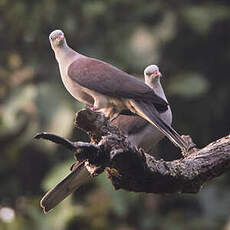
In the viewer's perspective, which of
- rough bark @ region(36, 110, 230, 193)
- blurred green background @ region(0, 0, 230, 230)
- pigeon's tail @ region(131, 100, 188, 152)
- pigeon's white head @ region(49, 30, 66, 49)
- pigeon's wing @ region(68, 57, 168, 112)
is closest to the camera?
rough bark @ region(36, 110, 230, 193)

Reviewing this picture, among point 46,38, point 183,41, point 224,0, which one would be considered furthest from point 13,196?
point 224,0

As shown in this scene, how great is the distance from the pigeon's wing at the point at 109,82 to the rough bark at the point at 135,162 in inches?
13.2

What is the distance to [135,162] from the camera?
167 inches

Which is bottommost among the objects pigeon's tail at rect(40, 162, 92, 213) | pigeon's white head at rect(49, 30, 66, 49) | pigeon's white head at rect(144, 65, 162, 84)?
pigeon's tail at rect(40, 162, 92, 213)

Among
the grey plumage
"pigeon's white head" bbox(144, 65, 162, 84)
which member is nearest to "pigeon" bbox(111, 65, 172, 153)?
"pigeon's white head" bbox(144, 65, 162, 84)

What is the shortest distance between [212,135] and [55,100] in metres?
1.69

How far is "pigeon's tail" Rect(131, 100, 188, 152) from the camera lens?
4.68m

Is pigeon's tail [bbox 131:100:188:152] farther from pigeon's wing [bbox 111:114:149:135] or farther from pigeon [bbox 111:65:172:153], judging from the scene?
pigeon's wing [bbox 111:114:149:135]

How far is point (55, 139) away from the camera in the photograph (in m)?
3.99

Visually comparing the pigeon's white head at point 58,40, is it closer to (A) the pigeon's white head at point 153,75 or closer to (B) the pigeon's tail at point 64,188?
(A) the pigeon's white head at point 153,75

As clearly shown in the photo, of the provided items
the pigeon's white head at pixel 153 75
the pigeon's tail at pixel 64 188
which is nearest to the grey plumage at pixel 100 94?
the pigeon's tail at pixel 64 188

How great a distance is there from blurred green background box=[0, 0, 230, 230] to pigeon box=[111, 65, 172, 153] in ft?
8.36

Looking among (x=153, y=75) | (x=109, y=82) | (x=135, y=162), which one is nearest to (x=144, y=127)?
(x=153, y=75)

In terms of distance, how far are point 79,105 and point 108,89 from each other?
3.19 metres
